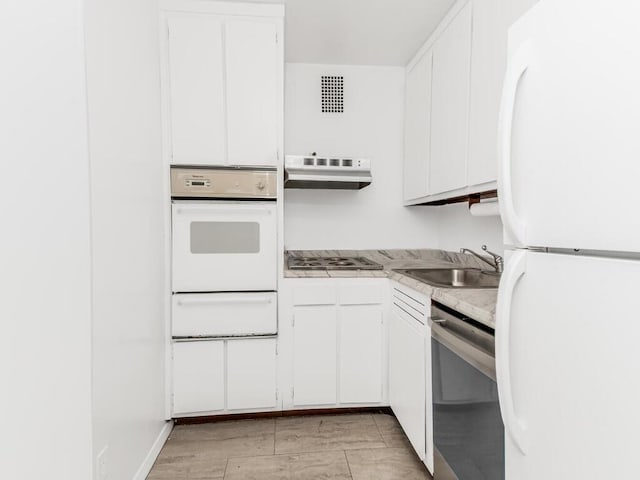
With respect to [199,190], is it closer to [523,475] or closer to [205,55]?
[205,55]

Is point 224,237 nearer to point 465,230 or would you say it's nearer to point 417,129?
point 417,129

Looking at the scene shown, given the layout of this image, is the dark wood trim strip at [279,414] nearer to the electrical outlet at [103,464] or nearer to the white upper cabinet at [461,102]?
the electrical outlet at [103,464]

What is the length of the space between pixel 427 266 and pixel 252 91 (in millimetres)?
1675

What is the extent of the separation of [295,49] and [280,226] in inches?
55.7

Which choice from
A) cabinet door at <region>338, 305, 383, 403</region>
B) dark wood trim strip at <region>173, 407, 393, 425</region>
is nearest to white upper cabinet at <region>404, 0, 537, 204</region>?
cabinet door at <region>338, 305, 383, 403</region>

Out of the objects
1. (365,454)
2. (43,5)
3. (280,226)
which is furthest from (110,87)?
(365,454)

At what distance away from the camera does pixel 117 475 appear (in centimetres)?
150

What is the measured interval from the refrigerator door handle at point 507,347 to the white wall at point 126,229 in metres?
1.33

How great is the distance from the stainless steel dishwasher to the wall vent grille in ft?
6.51

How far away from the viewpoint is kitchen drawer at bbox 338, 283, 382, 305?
2.34m

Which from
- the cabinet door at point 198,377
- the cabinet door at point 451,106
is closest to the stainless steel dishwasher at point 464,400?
the cabinet door at point 451,106

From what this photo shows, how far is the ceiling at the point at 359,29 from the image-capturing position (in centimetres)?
220

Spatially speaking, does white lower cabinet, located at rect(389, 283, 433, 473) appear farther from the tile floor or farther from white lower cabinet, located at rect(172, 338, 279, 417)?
white lower cabinet, located at rect(172, 338, 279, 417)

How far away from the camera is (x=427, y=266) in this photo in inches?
102
